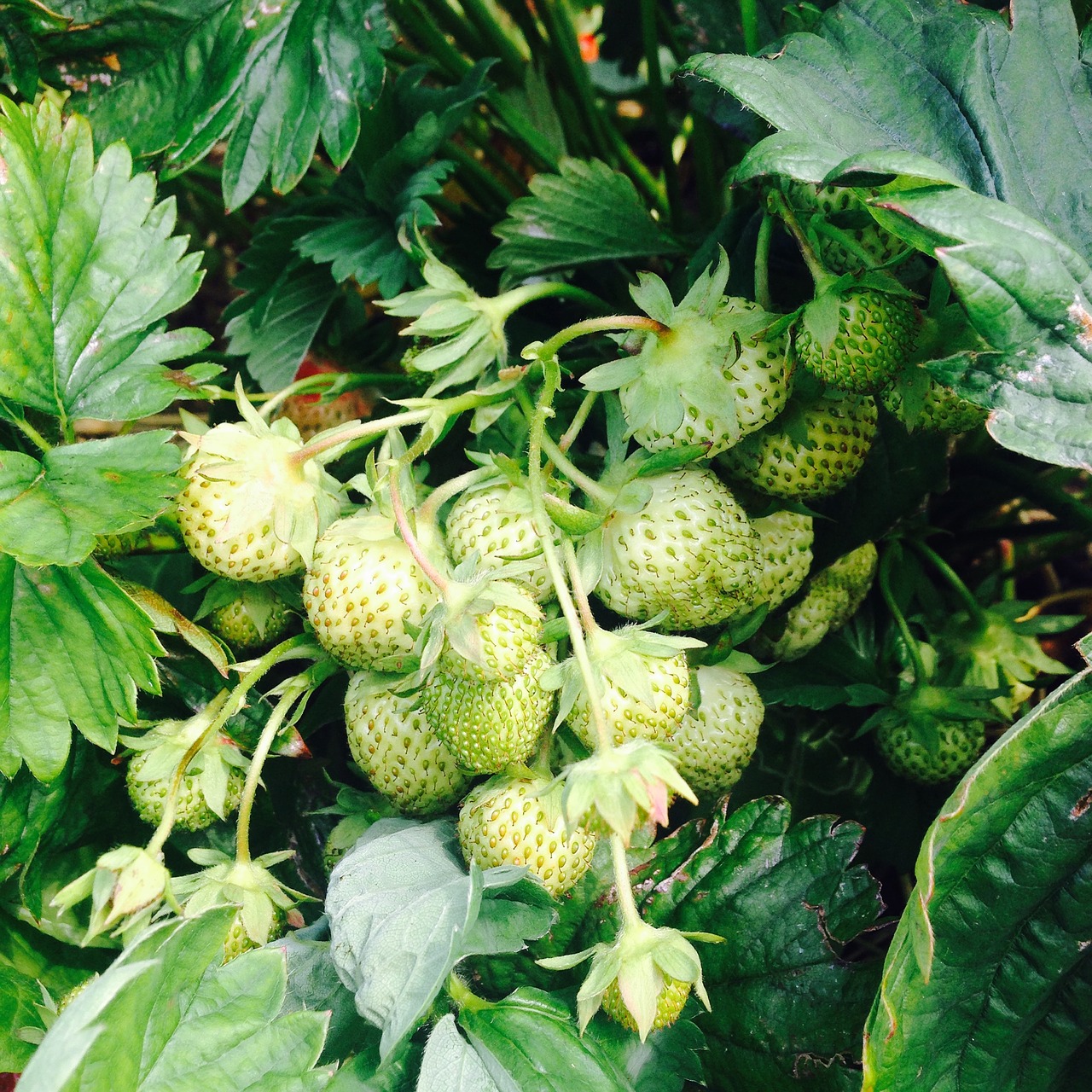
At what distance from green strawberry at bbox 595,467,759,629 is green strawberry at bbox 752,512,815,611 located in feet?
0.21

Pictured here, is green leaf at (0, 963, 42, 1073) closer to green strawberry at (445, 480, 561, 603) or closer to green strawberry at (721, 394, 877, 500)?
green strawberry at (445, 480, 561, 603)

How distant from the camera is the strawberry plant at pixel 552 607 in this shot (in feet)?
2.04

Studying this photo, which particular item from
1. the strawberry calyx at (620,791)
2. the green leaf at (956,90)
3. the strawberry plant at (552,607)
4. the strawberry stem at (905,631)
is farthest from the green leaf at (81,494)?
the strawberry stem at (905,631)

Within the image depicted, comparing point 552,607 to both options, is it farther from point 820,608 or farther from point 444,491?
point 820,608

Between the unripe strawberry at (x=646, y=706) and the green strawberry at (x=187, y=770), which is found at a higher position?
the green strawberry at (x=187, y=770)

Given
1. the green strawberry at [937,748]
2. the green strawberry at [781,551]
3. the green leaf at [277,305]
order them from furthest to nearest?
the green leaf at [277,305], the green strawberry at [937,748], the green strawberry at [781,551]

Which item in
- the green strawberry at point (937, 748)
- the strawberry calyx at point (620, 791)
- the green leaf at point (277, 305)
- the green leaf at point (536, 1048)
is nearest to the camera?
the strawberry calyx at point (620, 791)

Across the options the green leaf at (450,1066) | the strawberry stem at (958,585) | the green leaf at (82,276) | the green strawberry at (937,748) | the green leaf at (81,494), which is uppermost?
the green leaf at (82,276)

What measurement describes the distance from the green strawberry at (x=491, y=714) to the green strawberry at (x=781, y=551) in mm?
208

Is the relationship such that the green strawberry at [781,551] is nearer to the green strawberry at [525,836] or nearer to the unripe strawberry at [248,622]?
the green strawberry at [525,836]

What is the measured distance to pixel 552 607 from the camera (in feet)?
2.38

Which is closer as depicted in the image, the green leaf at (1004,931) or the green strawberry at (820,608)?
the green leaf at (1004,931)

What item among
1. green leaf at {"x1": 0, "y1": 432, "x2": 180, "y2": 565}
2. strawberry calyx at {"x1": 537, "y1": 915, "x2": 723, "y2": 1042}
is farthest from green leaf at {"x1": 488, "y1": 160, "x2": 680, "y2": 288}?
strawberry calyx at {"x1": 537, "y1": 915, "x2": 723, "y2": 1042}

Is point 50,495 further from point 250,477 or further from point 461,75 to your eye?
Answer: point 461,75
